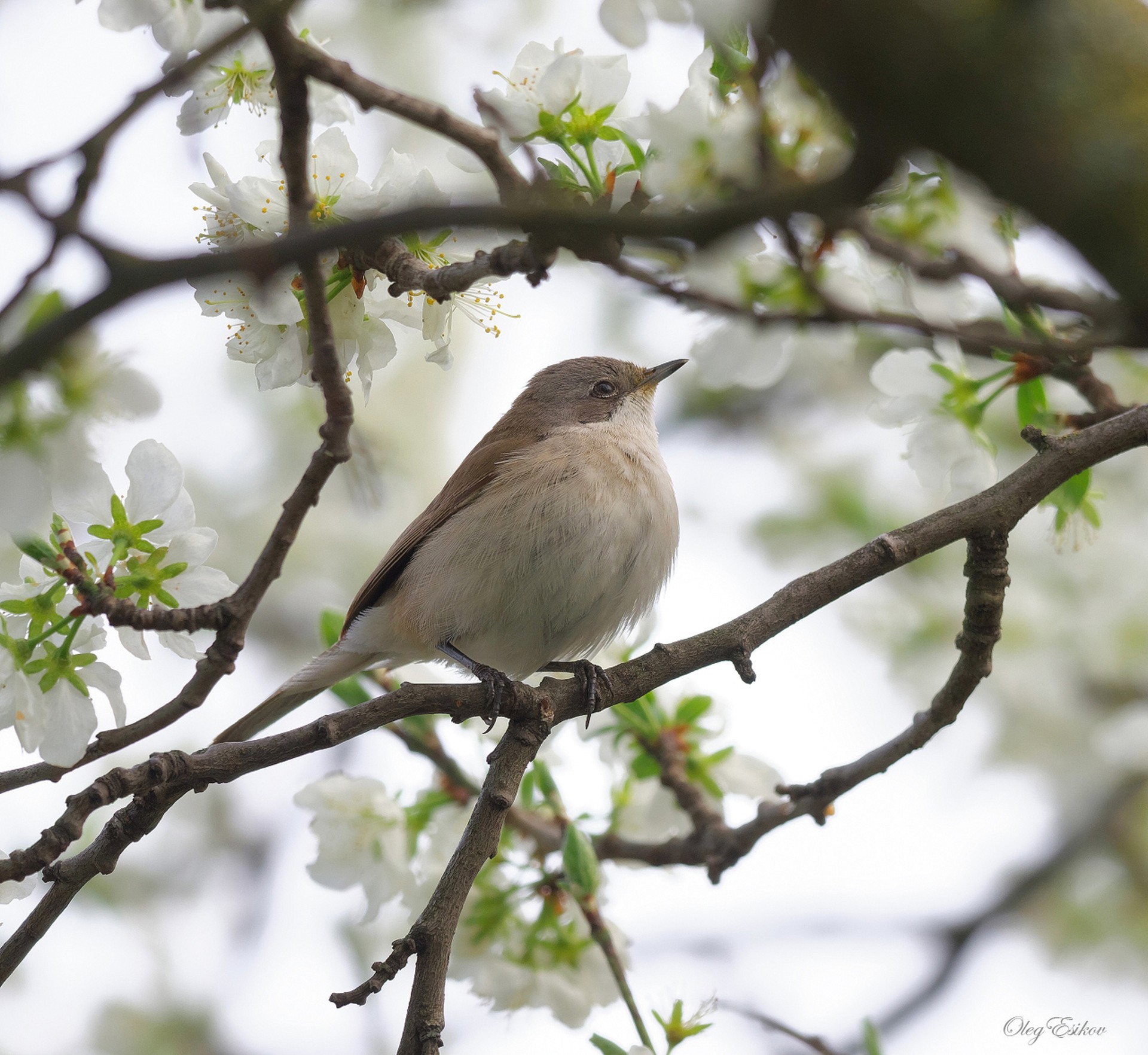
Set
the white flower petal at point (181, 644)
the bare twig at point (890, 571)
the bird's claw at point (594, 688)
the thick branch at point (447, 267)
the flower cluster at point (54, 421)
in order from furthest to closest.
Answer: the bird's claw at point (594, 688)
the bare twig at point (890, 571)
the white flower petal at point (181, 644)
the thick branch at point (447, 267)
the flower cluster at point (54, 421)

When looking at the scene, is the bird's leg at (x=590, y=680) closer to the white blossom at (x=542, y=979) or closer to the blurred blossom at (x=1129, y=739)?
the white blossom at (x=542, y=979)

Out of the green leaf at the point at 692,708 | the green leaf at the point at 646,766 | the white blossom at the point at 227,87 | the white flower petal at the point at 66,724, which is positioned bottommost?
the white flower petal at the point at 66,724

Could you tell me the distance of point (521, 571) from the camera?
4.04 m

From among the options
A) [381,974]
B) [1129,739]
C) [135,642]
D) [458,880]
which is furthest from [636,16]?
[1129,739]

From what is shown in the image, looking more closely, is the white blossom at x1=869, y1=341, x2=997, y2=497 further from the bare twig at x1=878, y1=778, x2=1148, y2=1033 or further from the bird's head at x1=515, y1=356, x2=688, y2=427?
the bare twig at x1=878, y1=778, x2=1148, y2=1033

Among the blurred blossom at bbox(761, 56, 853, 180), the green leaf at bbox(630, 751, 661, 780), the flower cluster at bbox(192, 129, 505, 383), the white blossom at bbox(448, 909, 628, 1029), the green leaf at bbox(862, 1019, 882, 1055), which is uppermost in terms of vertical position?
the flower cluster at bbox(192, 129, 505, 383)

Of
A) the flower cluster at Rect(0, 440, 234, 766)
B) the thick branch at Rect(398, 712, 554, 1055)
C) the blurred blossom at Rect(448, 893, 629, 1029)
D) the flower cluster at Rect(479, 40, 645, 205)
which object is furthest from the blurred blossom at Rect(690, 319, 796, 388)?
the blurred blossom at Rect(448, 893, 629, 1029)

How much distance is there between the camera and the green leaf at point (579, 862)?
3.11 m

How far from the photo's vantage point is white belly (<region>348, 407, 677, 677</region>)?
4.03 m

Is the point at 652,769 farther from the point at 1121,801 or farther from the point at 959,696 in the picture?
the point at 1121,801

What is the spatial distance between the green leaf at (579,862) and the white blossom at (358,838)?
29.8 inches

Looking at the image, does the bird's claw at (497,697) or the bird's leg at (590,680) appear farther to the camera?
the bird's leg at (590,680)

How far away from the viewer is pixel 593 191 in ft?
8.55

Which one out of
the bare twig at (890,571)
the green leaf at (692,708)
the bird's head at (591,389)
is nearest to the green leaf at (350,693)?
the bare twig at (890,571)
